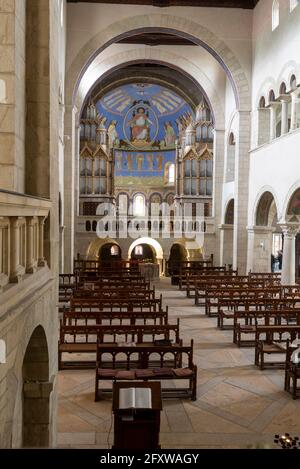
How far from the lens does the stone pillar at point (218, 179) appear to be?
→ 28875mm

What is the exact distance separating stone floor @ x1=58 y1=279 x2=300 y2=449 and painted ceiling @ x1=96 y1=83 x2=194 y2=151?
2699 cm

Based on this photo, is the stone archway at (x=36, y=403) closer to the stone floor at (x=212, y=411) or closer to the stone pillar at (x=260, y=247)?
the stone floor at (x=212, y=411)

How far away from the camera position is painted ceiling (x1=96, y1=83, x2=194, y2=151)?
35.6 meters

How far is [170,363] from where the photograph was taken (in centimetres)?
1049

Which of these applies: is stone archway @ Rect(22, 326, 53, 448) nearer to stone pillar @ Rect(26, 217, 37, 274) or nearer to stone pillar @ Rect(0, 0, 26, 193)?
stone pillar @ Rect(26, 217, 37, 274)

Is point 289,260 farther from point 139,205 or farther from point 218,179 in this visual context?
point 139,205

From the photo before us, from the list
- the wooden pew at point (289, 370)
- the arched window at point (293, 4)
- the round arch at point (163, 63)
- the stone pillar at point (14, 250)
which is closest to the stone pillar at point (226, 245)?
the round arch at point (163, 63)

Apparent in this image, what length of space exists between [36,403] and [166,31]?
68.9 ft

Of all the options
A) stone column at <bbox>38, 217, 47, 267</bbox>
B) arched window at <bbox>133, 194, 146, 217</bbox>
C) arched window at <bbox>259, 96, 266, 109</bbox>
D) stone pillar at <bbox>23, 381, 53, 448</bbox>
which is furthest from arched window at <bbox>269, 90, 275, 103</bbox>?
arched window at <bbox>133, 194, 146, 217</bbox>

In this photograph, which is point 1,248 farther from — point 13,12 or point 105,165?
point 105,165

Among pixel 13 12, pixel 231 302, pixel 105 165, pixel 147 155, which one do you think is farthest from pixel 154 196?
pixel 13 12

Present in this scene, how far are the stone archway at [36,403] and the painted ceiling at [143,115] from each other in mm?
30077

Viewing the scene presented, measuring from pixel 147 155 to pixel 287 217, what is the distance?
21.1 m

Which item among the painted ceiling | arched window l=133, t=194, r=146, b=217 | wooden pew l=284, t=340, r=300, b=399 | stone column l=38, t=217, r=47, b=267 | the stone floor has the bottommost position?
the stone floor
